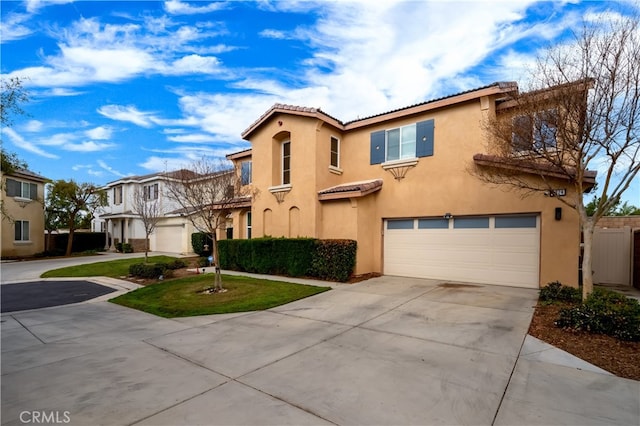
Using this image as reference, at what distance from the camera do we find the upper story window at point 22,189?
22.5 m

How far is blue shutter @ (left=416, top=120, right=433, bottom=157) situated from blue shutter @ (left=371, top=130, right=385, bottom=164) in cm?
155

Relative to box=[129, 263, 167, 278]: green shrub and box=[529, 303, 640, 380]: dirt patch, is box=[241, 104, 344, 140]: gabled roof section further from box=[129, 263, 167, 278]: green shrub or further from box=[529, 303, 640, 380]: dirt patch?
box=[529, 303, 640, 380]: dirt patch

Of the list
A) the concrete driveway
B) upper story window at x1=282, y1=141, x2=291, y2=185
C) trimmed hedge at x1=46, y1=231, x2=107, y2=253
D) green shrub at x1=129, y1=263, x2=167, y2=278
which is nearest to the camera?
the concrete driveway

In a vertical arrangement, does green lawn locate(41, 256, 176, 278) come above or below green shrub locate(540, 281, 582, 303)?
below

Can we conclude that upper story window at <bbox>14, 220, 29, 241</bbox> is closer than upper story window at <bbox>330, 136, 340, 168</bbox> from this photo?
No

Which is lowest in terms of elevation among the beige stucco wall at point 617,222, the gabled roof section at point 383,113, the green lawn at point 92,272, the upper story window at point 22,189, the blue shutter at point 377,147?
the green lawn at point 92,272

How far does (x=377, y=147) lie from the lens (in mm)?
13258

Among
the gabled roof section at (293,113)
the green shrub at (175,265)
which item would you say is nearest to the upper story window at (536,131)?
the gabled roof section at (293,113)

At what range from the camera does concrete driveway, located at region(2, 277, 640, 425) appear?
10.7ft

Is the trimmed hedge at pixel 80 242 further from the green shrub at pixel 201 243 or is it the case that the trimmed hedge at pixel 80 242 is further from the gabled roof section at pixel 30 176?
the green shrub at pixel 201 243

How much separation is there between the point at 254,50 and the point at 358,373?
13.3m

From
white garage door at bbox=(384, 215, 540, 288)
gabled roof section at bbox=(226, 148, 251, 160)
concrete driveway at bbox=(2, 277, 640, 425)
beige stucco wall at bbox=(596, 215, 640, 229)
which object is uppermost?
gabled roof section at bbox=(226, 148, 251, 160)

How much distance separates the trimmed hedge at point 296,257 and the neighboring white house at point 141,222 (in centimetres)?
1097

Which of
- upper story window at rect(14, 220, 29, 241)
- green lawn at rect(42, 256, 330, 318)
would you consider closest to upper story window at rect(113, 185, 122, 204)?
upper story window at rect(14, 220, 29, 241)
